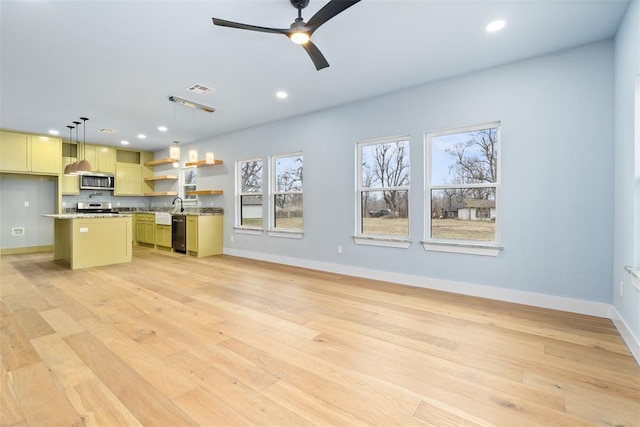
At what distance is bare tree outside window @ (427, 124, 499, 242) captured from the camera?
348 cm

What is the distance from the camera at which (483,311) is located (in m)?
3.00

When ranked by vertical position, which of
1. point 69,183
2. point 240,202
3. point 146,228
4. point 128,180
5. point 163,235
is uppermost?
point 128,180

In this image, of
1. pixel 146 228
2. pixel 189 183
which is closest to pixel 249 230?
pixel 189 183

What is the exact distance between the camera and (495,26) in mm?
2596

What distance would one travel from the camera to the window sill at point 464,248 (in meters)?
3.37

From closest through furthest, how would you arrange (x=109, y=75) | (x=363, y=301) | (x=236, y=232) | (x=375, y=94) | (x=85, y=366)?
1. (x=85, y=366)
2. (x=363, y=301)
3. (x=109, y=75)
4. (x=375, y=94)
5. (x=236, y=232)

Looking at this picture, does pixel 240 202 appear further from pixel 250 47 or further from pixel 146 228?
pixel 250 47

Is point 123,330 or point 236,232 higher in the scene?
point 236,232

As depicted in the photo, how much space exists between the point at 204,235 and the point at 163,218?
62.1 inches

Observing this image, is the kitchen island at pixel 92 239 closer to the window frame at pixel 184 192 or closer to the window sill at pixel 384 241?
the window frame at pixel 184 192

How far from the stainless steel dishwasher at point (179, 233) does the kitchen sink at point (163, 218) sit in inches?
6.4

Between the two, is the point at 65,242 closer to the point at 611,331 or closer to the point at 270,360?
the point at 270,360

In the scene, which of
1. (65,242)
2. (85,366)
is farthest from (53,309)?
(65,242)

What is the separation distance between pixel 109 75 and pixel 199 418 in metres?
4.00
